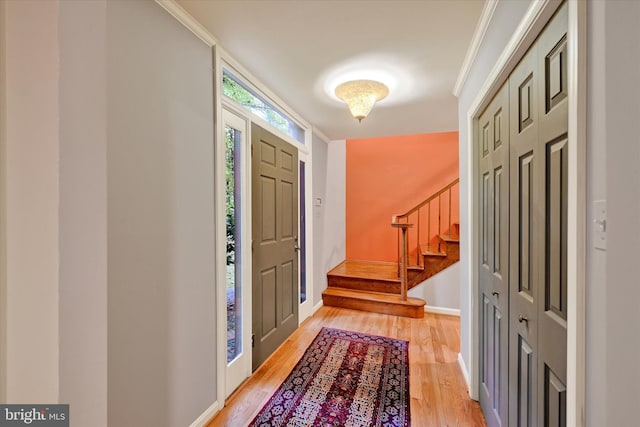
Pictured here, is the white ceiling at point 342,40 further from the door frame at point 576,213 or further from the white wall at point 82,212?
the white wall at point 82,212

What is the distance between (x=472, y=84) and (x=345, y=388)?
2.46 m

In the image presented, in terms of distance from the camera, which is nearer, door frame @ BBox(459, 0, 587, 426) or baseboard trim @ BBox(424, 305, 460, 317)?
door frame @ BBox(459, 0, 587, 426)

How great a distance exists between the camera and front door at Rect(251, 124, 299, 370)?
228 centimetres

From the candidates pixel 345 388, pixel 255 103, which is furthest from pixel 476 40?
pixel 345 388

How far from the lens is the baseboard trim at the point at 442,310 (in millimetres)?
3487

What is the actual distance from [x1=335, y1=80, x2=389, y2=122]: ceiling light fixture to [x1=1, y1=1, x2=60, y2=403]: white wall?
6.18 ft

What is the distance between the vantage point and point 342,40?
1.67 metres
